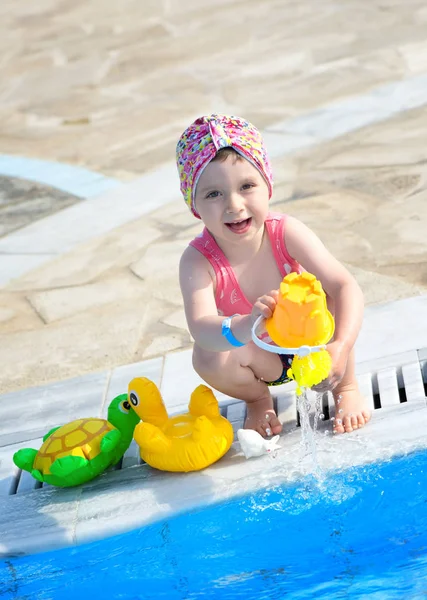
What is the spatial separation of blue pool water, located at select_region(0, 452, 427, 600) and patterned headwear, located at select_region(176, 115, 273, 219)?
1050 millimetres

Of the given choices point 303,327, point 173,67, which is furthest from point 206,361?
point 173,67

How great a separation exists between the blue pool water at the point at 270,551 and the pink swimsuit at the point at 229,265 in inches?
27.7

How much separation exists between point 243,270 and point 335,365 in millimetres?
579

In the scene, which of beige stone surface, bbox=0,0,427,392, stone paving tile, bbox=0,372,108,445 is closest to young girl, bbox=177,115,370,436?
stone paving tile, bbox=0,372,108,445

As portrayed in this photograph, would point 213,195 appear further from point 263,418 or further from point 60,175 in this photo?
point 60,175

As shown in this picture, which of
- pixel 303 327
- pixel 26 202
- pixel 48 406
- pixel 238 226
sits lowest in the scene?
pixel 26 202

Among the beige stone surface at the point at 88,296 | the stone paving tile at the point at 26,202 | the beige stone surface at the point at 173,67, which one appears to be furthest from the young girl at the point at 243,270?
the beige stone surface at the point at 173,67

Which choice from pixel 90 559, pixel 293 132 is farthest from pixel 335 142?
pixel 90 559

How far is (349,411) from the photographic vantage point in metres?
3.42

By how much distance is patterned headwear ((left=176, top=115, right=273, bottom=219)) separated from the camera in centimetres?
326

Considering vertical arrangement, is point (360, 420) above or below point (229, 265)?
below

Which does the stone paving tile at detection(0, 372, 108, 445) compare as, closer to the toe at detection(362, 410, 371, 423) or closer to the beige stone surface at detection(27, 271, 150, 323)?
the beige stone surface at detection(27, 271, 150, 323)

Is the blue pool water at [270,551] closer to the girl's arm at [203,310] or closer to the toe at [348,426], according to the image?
the toe at [348,426]

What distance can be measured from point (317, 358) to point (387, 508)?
555 millimetres
